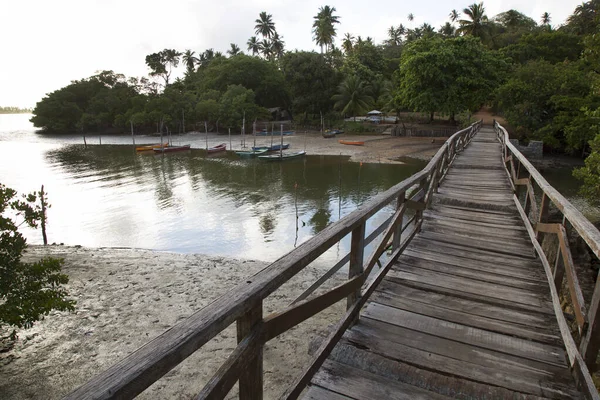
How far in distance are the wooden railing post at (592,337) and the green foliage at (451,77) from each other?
33270 millimetres

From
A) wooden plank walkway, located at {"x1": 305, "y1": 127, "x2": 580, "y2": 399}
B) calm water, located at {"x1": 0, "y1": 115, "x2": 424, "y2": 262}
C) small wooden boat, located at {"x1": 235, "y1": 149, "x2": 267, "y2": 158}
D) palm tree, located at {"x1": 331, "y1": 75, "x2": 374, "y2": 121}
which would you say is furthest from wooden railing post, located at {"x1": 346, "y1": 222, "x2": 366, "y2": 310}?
palm tree, located at {"x1": 331, "y1": 75, "x2": 374, "y2": 121}

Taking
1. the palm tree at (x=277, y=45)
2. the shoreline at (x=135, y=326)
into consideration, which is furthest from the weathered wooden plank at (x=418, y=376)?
the palm tree at (x=277, y=45)

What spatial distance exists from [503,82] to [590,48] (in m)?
23.9

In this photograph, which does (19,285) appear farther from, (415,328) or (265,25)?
(265,25)

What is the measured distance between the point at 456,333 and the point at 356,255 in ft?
3.62

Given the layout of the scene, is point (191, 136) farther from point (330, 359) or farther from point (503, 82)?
point (330, 359)

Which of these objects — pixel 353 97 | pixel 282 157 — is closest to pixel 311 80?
pixel 353 97

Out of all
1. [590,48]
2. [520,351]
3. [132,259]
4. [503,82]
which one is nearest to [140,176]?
[132,259]

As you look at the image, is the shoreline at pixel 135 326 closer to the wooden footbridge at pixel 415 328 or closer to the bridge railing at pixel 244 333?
the wooden footbridge at pixel 415 328

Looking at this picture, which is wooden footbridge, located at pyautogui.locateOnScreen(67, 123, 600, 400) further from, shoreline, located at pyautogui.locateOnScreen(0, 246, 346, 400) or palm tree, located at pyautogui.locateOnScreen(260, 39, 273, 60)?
palm tree, located at pyautogui.locateOnScreen(260, 39, 273, 60)

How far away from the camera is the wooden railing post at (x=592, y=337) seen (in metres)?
2.51

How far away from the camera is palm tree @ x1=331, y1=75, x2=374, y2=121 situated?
45.8 meters

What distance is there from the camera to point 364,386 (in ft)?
8.25

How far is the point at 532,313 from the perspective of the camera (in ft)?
11.6
